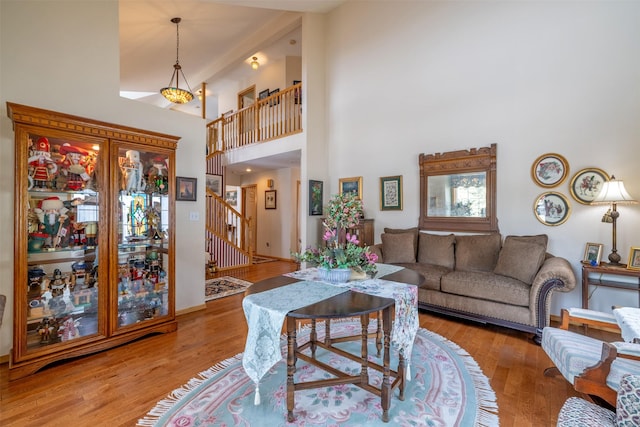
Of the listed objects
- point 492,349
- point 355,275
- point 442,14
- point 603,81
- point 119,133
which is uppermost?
point 442,14

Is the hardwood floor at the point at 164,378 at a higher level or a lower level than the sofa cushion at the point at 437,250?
lower

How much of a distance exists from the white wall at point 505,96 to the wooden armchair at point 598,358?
5.53ft

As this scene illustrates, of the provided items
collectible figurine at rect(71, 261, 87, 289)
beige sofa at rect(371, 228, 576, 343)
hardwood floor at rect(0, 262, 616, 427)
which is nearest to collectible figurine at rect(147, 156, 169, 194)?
collectible figurine at rect(71, 261, 87, 289)

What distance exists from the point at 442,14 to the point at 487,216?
9.66ft

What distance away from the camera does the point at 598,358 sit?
1610 millimetres

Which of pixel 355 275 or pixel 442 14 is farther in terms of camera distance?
pixel 442 14

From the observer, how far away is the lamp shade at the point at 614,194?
2684mm

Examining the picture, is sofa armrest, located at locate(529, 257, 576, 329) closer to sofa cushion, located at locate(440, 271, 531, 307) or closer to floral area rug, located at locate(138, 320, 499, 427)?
sofa cushion, located at locate(440, 271, 531, 307)

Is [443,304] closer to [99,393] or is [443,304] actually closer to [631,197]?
[631,197]

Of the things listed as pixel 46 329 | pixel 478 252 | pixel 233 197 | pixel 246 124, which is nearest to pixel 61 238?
pixel 46 329

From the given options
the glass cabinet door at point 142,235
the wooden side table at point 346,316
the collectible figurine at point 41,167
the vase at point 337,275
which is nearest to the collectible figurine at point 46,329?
the glass cabinet door at point 142,235

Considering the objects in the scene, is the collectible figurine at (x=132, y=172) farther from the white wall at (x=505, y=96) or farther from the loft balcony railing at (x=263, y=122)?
the white wall at (x=505, y=96)

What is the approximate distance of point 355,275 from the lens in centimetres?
205

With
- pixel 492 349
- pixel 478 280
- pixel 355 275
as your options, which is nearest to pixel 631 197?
pixel 478 280
